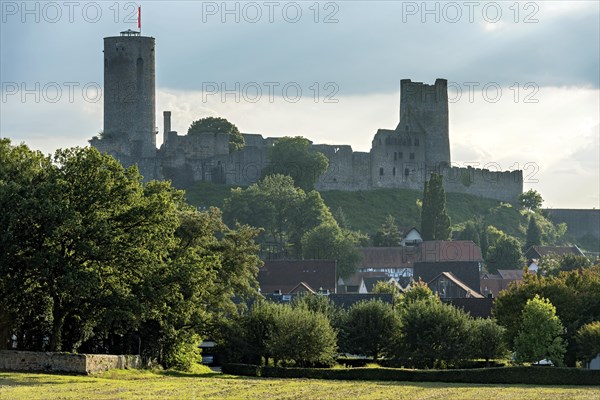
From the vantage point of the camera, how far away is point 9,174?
58094 mm

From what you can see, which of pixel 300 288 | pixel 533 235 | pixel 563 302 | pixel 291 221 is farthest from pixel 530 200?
pixel 563 302

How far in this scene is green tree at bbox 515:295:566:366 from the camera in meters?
67.5

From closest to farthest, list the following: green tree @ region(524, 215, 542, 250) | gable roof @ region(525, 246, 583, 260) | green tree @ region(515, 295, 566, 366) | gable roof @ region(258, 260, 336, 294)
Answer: green tree @ region(515, 295, 566, 366) < gable roof @ region(258, 260, 336, 294) < gable roof @ region(525, 246, 583, 260) < green tree @ region(524, 215, 542, 250)

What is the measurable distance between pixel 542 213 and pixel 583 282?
103228 mm

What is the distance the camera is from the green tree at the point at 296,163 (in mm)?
149750

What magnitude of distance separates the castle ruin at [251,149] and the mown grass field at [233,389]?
8220 cm

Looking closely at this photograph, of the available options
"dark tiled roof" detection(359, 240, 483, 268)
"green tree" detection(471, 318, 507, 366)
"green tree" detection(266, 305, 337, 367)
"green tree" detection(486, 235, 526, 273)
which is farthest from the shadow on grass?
"green tree" detection(486, 235, 526, 273)

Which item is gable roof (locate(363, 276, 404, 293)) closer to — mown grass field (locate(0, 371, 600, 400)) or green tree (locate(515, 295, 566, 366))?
green tree (locate(515, 295, 566, 366))

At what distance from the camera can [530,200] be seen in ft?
566

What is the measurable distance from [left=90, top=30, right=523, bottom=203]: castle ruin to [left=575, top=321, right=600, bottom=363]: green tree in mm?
77689

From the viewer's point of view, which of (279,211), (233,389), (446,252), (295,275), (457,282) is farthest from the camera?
(279,211)

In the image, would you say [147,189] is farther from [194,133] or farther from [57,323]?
[194,133]

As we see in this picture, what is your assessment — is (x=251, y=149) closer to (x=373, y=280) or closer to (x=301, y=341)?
(x=373, y=280)

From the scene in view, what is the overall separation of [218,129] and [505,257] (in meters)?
32.3
